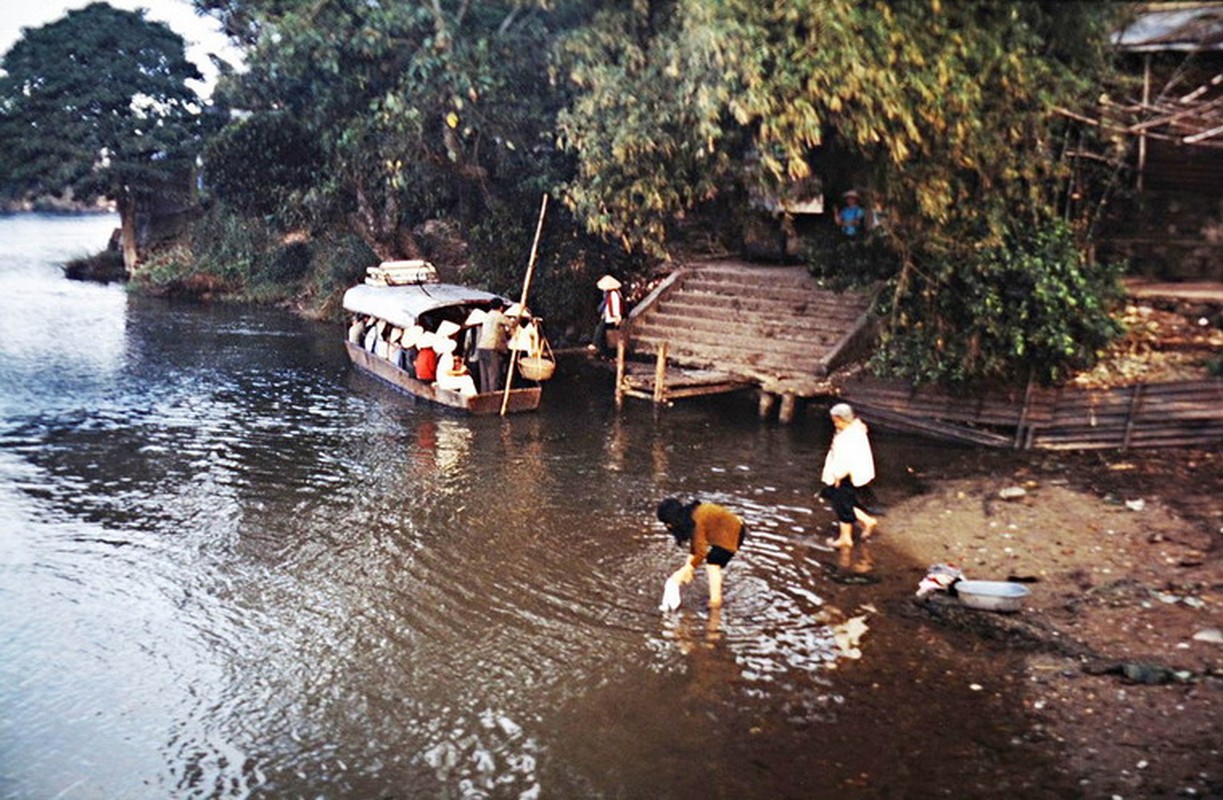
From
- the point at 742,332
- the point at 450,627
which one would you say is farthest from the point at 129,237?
the point at 450,627

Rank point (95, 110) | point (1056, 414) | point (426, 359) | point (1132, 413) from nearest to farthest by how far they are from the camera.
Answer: point (1132, 413) < point (1056, 414) < point (426, 359) < point (95, 110)

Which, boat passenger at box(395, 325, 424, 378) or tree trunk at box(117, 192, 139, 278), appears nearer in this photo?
boat passenger at box(395, 325, 424, 378)

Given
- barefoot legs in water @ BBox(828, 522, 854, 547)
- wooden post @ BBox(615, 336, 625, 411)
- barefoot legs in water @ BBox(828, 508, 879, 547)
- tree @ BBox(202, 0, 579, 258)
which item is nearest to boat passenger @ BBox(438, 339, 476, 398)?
wooden post @ BBox(615, 336, 625, 411)

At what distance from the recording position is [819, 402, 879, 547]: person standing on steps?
37.9 ft

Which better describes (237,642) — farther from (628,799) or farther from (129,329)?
(129,329)

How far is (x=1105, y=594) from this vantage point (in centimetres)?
1023

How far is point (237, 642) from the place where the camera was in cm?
968

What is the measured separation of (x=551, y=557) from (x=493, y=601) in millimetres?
1279

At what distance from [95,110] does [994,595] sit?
31525 mm

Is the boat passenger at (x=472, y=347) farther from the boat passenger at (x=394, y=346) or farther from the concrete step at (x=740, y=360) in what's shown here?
the concrete step at (x=740, y=360)

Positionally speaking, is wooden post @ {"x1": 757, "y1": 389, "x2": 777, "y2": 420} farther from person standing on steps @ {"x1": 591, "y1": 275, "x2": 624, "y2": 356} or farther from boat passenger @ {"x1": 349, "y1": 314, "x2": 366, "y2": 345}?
boat passenger @ {"x1": 349, "y1": 314, "x2": 366, "y2": 345}

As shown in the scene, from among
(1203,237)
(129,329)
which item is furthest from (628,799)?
(129,329)

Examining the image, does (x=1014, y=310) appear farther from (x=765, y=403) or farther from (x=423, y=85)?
(x=423, y=85)

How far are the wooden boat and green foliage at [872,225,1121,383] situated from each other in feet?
22.5
